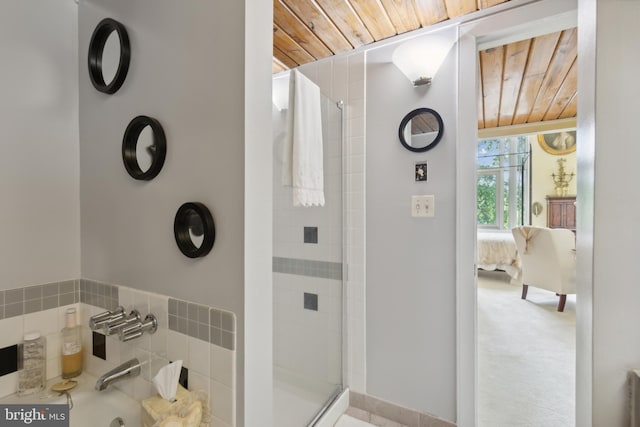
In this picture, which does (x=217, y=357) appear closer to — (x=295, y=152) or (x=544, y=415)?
(x=295, y=152)

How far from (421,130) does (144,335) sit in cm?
167

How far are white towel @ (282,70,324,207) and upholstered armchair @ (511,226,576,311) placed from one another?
3.18m

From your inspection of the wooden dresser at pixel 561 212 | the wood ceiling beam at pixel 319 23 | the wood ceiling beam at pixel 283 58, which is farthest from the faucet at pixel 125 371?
the wooden dresser at pixel 561 212

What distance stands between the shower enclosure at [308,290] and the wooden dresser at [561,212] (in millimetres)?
5443

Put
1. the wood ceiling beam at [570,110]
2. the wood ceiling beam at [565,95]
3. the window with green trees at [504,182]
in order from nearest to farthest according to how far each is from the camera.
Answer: the wood ceiling beam at [565,95] → the wood ceiling beam at [570,110] → the window with green trees at [504,182]

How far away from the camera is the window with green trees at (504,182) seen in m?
5.73

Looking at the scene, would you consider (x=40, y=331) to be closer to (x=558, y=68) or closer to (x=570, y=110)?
(x=558, y=68)

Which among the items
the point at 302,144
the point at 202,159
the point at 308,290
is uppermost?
the point at 302,144

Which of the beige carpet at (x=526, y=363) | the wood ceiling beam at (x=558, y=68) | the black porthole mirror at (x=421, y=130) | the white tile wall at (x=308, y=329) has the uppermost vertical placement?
the wood ceiling beam at (x=558, y=68)

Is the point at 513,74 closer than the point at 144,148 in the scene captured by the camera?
No

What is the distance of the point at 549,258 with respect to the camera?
11.0 feet

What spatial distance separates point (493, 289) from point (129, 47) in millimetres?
5053

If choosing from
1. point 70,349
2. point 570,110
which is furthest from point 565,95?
point 70,349

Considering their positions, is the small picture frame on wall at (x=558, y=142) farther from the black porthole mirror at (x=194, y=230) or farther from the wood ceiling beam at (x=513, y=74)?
the black porthole mirror at (x=194, y=230)
